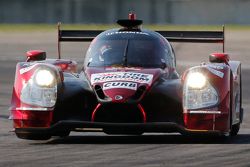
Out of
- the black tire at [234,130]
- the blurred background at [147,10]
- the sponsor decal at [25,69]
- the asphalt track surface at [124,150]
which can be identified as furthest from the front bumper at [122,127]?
the blurred background at [147,10]

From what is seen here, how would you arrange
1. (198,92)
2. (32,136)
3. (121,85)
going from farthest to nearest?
(32,136), (198,92), (121,85)

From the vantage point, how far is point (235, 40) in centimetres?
3991

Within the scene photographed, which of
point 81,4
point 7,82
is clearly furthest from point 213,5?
point 7,82

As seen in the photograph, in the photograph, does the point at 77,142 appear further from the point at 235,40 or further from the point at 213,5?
the point at 213,5

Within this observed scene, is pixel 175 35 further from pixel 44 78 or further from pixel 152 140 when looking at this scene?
pixel 44 78

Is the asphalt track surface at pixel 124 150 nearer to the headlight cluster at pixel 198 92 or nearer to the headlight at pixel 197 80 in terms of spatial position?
the headlight cluster at pixel 198 92

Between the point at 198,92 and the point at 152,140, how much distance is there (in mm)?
835

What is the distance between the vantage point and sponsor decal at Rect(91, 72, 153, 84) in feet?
36.0

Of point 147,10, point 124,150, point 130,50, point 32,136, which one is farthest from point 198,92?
point 147,10

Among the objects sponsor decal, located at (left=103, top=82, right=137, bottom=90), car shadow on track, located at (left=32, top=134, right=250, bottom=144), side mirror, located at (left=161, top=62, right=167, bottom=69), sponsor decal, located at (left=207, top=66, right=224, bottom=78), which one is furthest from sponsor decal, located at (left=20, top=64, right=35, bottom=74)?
sponsor decal, located at (left=207, top=66, right=224, bottom=78)

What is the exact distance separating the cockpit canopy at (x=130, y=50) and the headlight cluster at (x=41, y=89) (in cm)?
115

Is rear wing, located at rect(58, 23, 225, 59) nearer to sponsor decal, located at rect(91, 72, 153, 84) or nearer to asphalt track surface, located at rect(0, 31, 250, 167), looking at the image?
asphalt track surface, located at rect(0, 31, 250, 167)

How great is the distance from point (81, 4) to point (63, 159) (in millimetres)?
38801

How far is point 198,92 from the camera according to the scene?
11.0 meters
